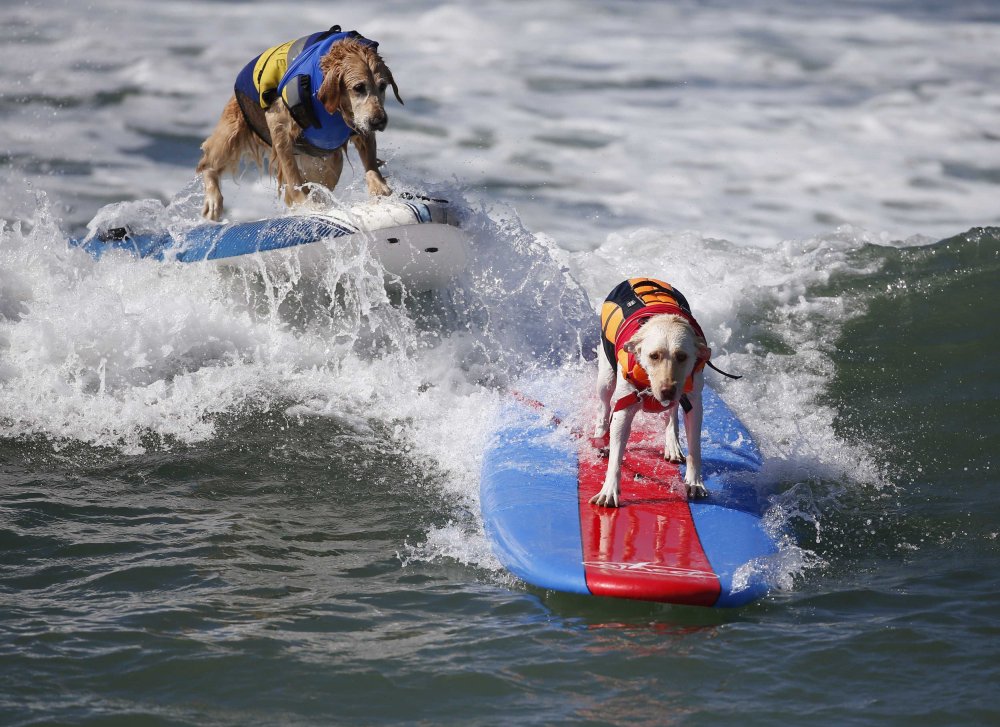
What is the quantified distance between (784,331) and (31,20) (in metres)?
16.0

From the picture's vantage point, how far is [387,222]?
7164 mm

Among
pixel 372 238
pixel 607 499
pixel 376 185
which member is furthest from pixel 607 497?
pixel 376 185

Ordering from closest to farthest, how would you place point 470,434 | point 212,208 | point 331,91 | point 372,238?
point 470,434 < point 331,91 < point 372,238 < point 212,208

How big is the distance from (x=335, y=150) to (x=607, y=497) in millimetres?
3417

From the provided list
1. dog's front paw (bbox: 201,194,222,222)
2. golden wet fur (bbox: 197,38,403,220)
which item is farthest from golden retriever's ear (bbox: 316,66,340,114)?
dog's front paw (bbox: 201,194,222,222)

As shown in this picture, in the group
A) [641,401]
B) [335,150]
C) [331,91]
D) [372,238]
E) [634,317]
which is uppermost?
[331,91]

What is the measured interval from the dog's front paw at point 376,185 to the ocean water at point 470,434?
0.15 m

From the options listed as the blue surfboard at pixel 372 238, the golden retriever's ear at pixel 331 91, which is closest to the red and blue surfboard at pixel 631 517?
the blue surfboard at pixel 372 238

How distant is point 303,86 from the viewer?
23.1ft

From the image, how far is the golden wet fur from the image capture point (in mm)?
6836

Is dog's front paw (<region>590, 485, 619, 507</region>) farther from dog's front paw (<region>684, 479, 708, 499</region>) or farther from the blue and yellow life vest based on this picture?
the blue and yellow life vest

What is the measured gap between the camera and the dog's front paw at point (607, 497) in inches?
215

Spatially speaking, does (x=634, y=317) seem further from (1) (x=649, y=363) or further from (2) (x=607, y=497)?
(2) (x=607, y=497)

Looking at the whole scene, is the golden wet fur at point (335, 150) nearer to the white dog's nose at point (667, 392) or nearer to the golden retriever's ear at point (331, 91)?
the golden retriever's ear at point (331, 91)
